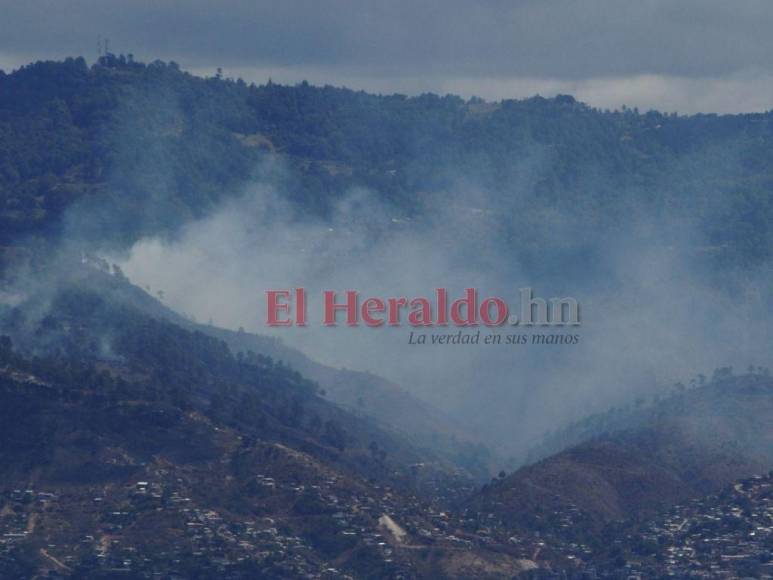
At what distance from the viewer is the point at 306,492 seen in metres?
186

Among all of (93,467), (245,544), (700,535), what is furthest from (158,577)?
(700,535)

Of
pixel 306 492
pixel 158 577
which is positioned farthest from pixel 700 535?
pixel 158 577

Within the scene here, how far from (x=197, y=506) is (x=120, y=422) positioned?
15585 mm

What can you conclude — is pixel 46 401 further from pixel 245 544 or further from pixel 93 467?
pixel 245 544

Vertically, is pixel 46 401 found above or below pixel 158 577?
above

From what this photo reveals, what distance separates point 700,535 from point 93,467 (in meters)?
45.1

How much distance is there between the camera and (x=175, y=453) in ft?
624

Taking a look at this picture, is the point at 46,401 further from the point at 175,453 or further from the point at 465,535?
the point at 465,535

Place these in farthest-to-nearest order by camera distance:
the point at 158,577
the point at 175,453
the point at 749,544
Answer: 1. the point at 175,453
2. the point at 749,544
3. the point at 158,577

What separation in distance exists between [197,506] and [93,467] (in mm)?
10136

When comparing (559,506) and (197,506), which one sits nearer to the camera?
(197,506)

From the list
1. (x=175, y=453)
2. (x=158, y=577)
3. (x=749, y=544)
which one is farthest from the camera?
(x=175, y=453)

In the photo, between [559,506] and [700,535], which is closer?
[700,535]

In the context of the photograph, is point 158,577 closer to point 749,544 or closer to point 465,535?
point 465,535
